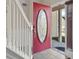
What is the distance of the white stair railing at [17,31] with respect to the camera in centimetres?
272

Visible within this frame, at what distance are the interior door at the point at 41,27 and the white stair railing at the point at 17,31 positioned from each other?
2516 millimetres

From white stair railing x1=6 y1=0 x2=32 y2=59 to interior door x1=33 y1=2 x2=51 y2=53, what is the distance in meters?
2.52

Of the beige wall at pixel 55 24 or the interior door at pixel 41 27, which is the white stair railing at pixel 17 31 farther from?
the beige wall at pixel 55 24

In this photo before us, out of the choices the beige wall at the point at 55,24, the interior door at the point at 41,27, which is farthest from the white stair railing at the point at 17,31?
the beige wall at the point at 55,24

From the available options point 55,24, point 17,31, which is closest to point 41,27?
point 55,24

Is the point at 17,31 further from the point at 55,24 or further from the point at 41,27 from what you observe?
the point at 55,24

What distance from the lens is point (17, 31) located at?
114 inches

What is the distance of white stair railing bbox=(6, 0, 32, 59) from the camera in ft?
8.93


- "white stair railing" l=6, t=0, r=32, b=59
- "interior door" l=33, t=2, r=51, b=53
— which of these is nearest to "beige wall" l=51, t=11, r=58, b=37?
"interior door" l=33, t=2, r=51, b=53

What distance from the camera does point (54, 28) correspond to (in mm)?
8867

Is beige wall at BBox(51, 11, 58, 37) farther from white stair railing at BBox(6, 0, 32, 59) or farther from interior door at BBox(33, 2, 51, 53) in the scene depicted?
white stair railing at BBox(6, 0, 32, 59)
